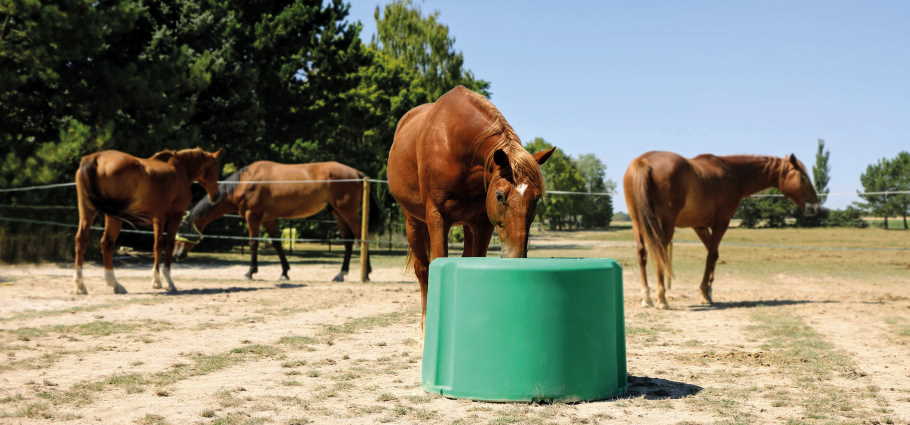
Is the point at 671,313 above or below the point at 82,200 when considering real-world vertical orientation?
below

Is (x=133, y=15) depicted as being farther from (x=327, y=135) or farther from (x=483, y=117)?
(x=483, y=117)

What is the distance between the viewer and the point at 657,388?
4.15 m

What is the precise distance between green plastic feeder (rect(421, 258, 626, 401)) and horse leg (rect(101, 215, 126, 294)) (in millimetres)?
7625

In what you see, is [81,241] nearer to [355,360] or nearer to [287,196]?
[287,196]

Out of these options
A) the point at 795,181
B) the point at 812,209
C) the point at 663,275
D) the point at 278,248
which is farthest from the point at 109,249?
the point at 812,209

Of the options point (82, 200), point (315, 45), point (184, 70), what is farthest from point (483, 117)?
point (315, 45)

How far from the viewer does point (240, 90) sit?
20.4 m

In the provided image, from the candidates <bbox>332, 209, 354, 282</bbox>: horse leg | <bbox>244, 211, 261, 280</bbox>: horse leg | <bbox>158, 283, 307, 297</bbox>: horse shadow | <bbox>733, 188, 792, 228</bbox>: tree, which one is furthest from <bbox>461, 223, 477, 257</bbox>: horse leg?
<bbox>733, 188, 792, 228</bbox>: tree

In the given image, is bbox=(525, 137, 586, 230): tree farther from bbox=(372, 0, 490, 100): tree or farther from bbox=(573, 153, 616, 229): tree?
bbox=(372, 0, 490, 100): tree

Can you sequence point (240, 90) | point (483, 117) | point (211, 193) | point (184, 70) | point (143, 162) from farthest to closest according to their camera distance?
point (240, 90) → point (184, 70) → point (211, 193) → point (143, 162) → point (483, 117)

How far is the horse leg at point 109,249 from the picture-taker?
989 centimetres

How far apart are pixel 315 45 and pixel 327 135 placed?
10.7ft

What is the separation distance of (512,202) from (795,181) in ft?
25.7

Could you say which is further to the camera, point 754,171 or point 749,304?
point 754,171
